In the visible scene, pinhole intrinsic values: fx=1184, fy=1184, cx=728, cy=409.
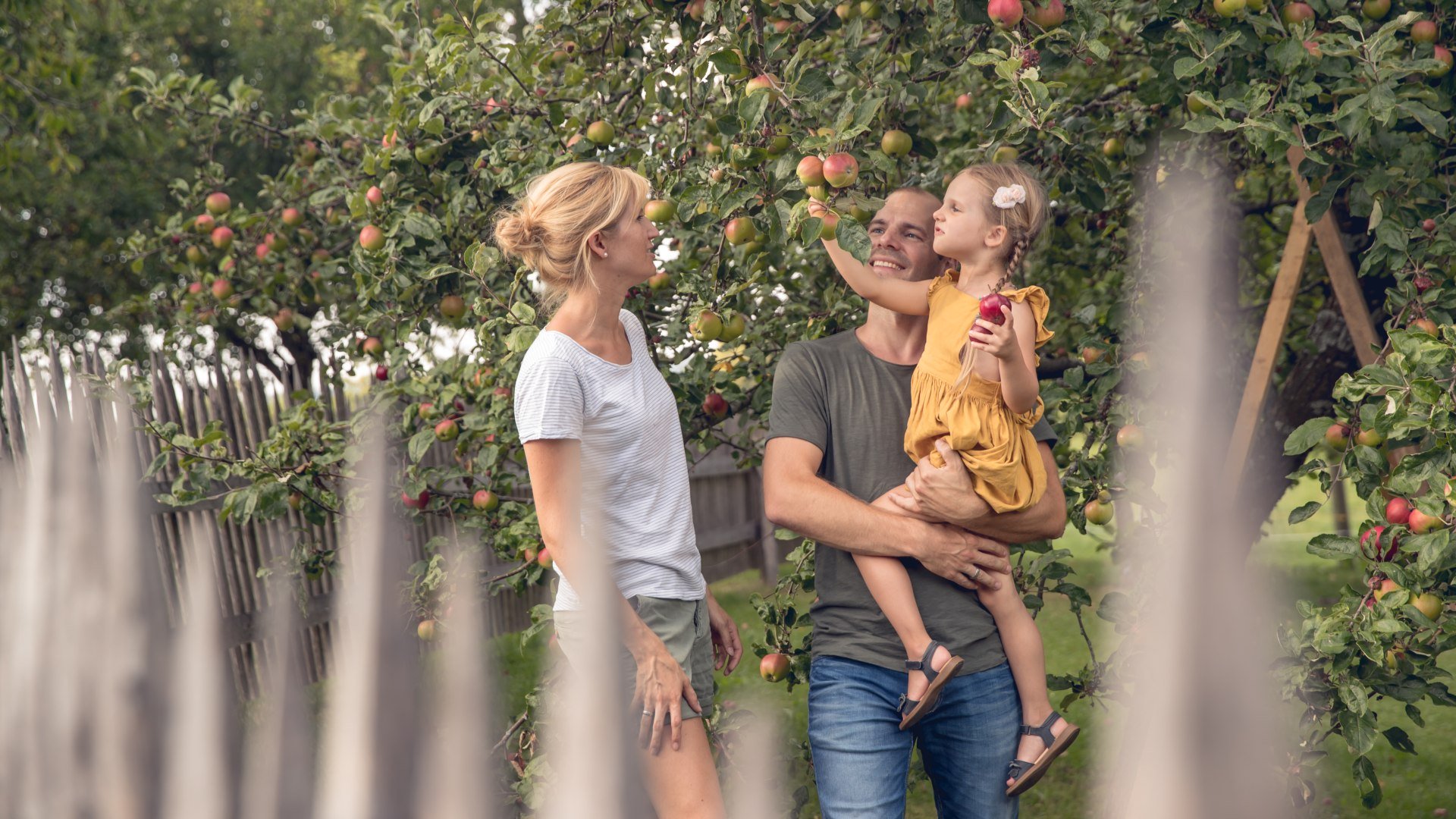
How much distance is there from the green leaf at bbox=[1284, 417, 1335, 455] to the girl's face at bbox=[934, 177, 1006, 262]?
Result: 0.83 meters

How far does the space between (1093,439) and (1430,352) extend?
940 millimetres

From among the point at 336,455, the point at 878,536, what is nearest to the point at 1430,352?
the point at 878,536

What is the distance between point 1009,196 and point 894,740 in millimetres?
1162

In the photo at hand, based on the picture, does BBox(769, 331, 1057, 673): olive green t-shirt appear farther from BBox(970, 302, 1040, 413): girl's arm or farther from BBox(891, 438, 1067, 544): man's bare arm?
BBox(970, 302, 1040, 413): girl's arm

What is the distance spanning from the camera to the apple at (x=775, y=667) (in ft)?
10.2

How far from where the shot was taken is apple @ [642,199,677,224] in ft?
9.71

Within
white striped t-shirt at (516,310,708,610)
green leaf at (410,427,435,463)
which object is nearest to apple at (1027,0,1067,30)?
white striped t-shirt at (516,310,708,610)

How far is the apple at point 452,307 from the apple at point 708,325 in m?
0.87

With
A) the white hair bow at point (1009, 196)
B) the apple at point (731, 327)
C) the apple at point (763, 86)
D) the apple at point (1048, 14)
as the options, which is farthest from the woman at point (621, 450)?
the apple at point (1048, 14)

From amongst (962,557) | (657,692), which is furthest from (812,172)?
(657,692)

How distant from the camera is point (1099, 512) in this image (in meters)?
3.10

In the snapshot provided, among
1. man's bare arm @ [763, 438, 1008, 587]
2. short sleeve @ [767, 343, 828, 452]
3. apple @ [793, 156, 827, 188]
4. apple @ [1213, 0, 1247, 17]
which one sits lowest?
man's bare arm @ [763, 438, 1008, 587]

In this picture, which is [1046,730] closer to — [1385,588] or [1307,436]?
[1385,588]

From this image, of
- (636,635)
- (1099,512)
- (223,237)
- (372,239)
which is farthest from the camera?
(223,237)
